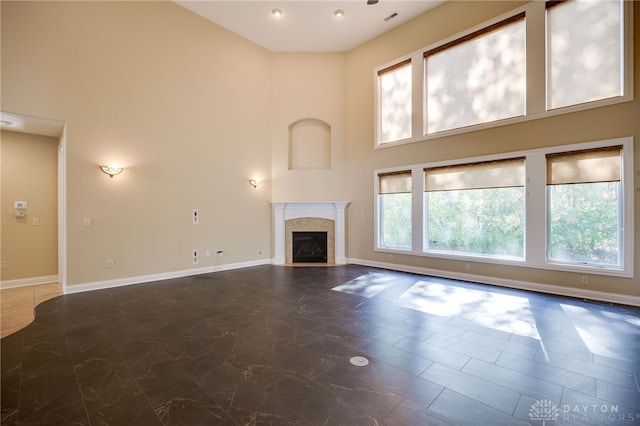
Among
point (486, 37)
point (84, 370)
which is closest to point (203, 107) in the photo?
point (84, 370)

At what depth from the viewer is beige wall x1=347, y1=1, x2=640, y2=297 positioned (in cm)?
429

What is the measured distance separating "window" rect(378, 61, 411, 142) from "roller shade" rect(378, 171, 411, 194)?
2.89 feet

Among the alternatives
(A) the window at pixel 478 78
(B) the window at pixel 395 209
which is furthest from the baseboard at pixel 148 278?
(A) the window at pixel 478 78

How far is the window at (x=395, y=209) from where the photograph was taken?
6.75m

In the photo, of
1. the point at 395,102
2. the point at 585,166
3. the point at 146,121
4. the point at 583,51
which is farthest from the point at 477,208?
the point at 146,121

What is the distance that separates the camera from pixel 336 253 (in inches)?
305

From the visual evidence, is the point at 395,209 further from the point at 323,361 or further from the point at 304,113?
the point at 323,361

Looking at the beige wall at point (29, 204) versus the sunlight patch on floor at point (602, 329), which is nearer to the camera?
the sunlight patch on floor at point (602, 329)

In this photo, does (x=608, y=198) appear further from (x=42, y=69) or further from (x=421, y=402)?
(x=42, y=69)

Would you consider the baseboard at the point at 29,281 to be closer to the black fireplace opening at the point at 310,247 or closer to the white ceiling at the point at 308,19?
the black fireplace opening at the point at 310,247

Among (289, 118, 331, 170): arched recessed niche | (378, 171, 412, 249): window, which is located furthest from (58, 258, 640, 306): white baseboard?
(289, 118, 331, 170): arched recessed niche

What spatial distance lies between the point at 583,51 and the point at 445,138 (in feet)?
7.71

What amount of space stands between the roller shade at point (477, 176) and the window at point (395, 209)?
59 centimetres

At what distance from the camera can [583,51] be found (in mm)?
4547
